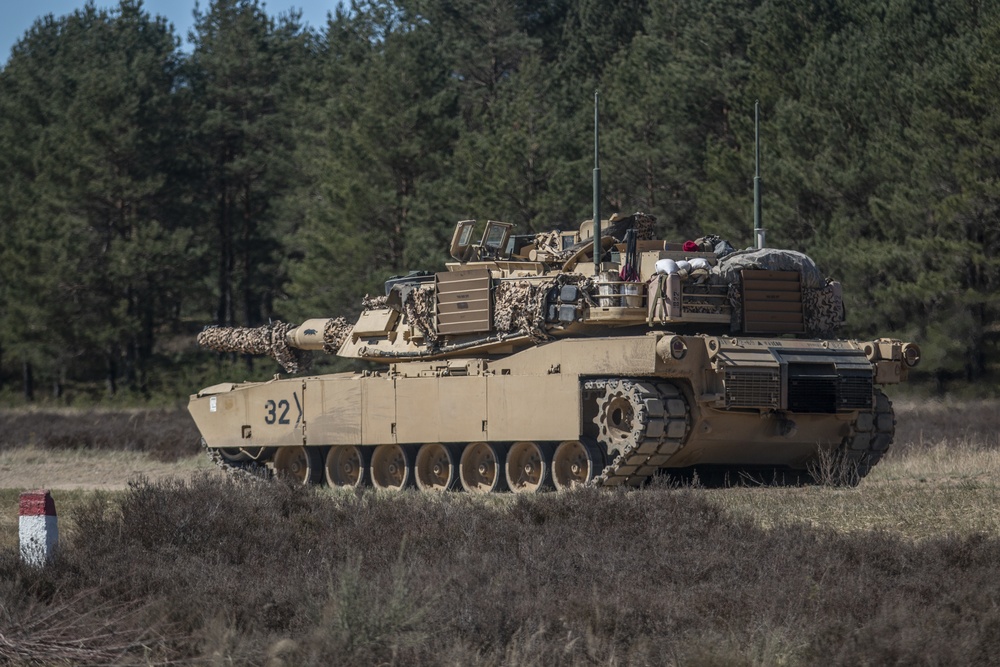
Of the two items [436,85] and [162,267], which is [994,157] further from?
[162,267]

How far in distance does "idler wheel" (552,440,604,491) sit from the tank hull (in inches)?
1.1

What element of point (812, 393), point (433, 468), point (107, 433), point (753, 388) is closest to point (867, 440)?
point (812, 393)

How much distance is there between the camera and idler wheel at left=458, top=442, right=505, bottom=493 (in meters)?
19.2

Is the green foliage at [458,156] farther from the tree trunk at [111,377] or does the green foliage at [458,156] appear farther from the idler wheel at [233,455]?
the idler wheel at [233,455]

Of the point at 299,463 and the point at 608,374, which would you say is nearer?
the point at 608,374

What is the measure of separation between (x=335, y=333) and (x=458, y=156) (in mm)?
21007

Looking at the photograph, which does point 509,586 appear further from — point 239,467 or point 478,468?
point 239,467

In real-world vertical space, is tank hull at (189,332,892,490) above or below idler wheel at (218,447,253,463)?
above

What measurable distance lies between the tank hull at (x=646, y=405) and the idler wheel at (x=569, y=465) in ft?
0.09

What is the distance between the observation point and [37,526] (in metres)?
11.1

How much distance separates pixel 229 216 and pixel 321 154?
7976 millimetres

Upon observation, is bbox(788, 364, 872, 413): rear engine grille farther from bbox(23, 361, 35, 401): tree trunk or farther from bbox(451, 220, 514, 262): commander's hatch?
bbox(23, 361, 35, 401): tree trunk

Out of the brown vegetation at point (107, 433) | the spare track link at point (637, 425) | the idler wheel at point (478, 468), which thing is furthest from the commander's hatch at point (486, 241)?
the brown vegetation at point (107, 433)

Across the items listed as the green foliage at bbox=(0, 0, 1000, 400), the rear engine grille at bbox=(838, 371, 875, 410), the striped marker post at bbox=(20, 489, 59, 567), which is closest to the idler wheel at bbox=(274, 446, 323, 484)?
the rear engine grille at bbox=(838, 371, 875, 410)
